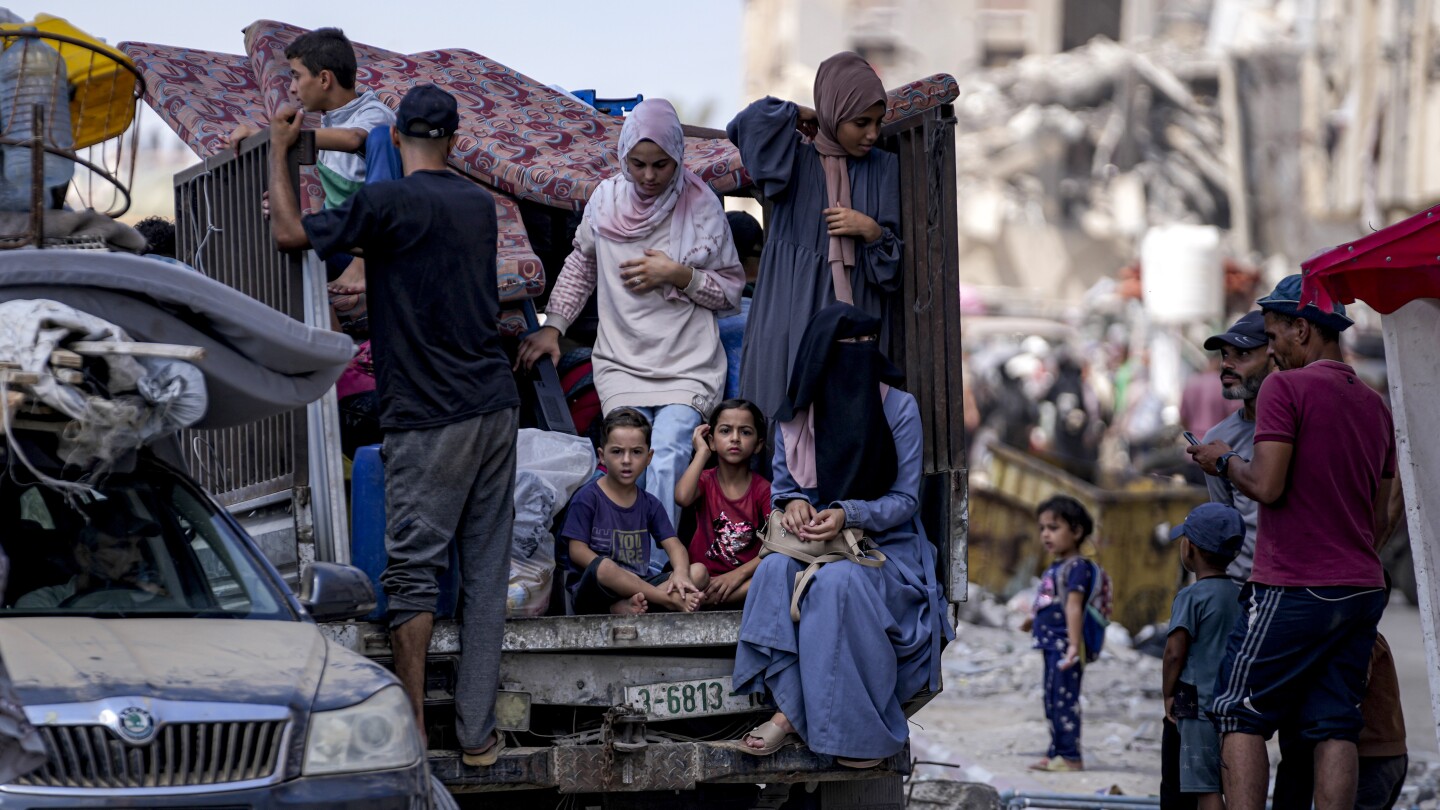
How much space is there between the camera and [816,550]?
19.9 feet

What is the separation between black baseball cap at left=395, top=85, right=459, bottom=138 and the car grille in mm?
2315

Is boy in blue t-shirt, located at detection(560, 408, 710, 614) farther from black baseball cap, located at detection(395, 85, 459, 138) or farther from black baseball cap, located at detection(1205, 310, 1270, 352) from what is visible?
black baseball cap, located at detection(1205, 310, 1270, 352)

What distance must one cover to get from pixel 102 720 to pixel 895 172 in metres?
A: 3.75

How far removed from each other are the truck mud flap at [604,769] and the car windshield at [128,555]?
996mm

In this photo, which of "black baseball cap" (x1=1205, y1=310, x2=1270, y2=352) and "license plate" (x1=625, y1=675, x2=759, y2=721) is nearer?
"license plate" (x1=625, y1=675, x2=759, y2=721)

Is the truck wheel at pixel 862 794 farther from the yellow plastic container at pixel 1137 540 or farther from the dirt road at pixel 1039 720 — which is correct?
the yellow plastic container at pixel 1137 540

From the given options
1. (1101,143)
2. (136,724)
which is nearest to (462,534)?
(136,724)

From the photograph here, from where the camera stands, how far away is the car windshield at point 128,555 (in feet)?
15.5

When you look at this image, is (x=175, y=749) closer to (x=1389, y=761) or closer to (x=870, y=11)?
(x=1389, y=761)

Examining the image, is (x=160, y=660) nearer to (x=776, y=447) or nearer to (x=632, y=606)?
(x=632, y=606)

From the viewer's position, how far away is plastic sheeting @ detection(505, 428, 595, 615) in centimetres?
630

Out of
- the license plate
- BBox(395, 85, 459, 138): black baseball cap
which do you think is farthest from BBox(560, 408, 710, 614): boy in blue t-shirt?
BBox(395, 85, 459, 138): black baseball cap

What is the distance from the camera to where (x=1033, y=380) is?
28.0 metres

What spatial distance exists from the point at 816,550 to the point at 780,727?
1.94 feet
